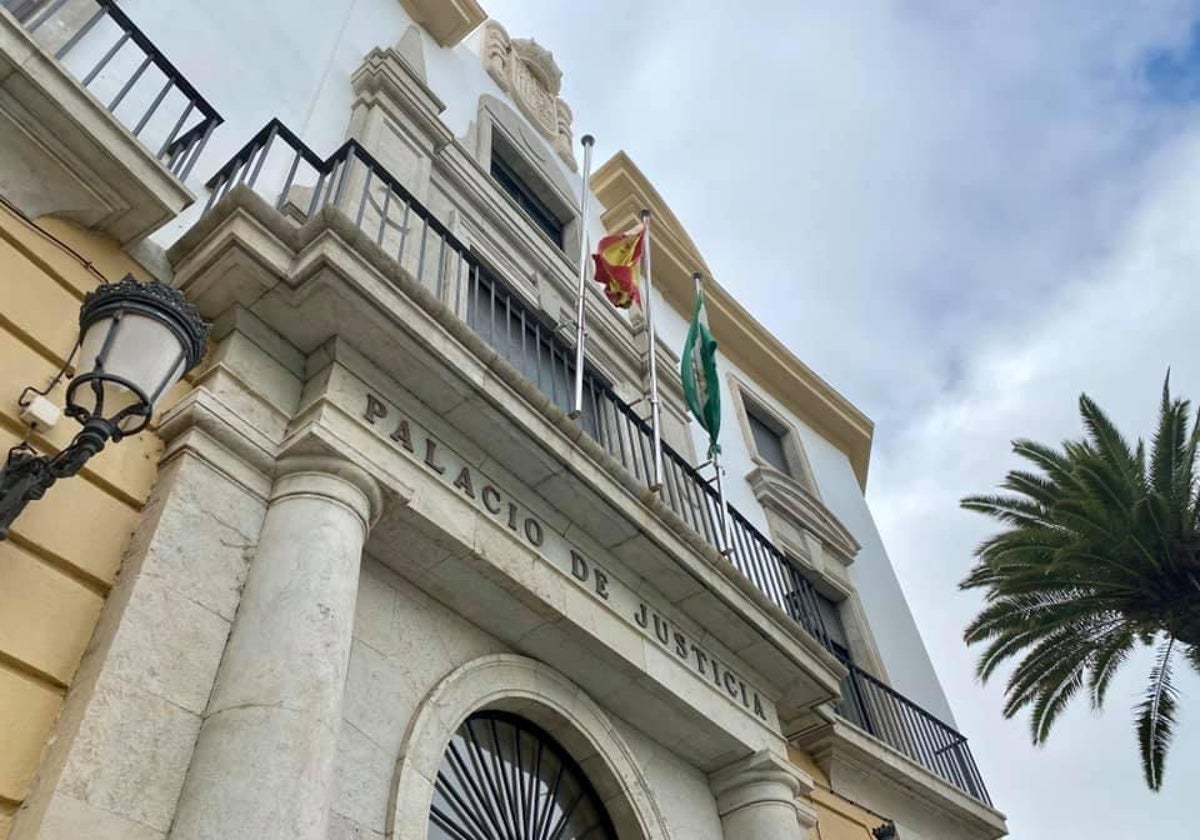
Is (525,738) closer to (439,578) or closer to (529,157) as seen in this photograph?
(439,578)

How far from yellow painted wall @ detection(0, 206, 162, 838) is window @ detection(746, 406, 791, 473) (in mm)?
11416

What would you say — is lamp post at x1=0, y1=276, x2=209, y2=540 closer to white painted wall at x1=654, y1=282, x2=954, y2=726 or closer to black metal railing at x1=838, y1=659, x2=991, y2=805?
black metal railing at x1=838, y1=659, x2=991, y2=805

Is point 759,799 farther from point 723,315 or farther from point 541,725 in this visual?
point 723,315

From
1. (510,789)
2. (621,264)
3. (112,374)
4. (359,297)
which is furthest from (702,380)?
(112,374)

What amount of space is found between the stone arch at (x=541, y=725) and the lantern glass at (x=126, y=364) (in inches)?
91.2

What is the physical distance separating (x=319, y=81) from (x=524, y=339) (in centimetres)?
370

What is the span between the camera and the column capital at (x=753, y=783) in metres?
6.82

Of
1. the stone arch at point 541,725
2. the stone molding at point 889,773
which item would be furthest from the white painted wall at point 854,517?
the stone arch at point 541,725

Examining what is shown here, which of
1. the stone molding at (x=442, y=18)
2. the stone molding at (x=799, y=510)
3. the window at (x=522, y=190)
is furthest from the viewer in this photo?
the stone molding at (x=799, y=510)

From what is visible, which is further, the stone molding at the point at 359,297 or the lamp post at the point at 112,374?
the stone molding at the point at 359,297

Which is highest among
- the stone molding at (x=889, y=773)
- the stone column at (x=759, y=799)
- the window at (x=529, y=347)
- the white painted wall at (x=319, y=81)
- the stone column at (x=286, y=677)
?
the white painted wall at (x=319, y=81)

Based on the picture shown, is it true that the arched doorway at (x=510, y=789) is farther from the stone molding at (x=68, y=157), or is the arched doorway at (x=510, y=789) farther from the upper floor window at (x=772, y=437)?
the upper floor window at (x=772, y=437)

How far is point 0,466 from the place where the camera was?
358 centimetres

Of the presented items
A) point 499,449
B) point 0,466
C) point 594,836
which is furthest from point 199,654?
point 594,836
